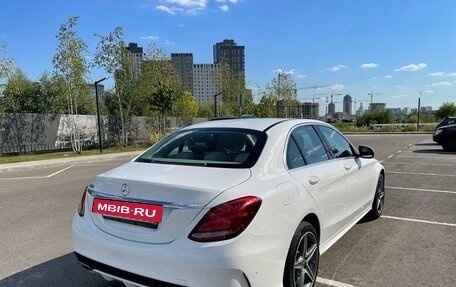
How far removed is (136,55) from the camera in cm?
3003

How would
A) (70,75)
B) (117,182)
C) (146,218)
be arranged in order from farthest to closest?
1. (70,75)
2. (117,182)
3. (146,218)

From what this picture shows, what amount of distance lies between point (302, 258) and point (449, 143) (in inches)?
714

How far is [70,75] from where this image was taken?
2342 centimetres

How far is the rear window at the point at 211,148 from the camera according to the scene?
11.9 feet

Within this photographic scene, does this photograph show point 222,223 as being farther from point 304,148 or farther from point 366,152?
point 366,152

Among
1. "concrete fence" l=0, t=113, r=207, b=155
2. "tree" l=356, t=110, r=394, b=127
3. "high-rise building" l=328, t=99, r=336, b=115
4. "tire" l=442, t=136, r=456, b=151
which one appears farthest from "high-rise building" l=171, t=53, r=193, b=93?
"high-rise building" l=328, t=99, r=336, b=115

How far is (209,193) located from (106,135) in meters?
26.6

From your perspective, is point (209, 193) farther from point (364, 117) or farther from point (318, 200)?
point (364, 117)

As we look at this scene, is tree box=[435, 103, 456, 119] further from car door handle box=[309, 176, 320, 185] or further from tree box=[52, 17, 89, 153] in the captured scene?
car door handle box=[309, 176, 320, 185]

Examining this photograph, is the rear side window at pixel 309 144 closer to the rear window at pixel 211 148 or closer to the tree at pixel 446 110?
the rear window at pixel 211 148

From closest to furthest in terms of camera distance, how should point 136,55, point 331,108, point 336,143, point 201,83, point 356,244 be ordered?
1. point 336,143
2. point 356,244
3. point 136,55
4. point 201,83
5. point 331,108

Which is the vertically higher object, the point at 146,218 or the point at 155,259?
the point at 146,218

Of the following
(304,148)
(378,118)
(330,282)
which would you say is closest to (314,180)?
(304,148)

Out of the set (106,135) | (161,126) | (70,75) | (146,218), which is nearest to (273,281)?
(146,218)
